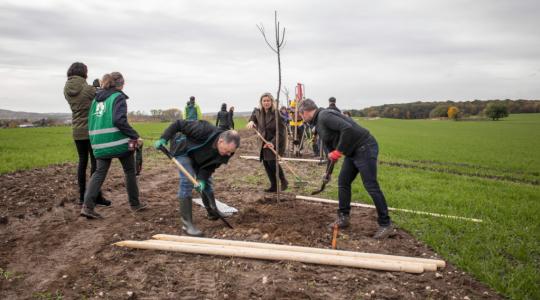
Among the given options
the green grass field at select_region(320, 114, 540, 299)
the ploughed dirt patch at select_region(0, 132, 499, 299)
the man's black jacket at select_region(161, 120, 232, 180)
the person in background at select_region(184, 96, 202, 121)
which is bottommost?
the green grass field at select_region(320, 114, 540, 299)

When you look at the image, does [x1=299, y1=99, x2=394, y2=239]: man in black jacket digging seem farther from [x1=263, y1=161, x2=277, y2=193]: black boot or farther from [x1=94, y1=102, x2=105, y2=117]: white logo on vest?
[x1=94, y1=102, x2=105, y2=117]: white logo on vest

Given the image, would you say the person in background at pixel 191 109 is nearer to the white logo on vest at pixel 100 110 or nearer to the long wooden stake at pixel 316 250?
the white logo on vest at pixel 100 110

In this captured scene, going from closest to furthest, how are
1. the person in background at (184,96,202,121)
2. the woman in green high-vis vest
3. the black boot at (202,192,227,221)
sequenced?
the woman in green high-vis vest
the black boot at (202,192,227,221)
the person in background at (184,96,202,121)

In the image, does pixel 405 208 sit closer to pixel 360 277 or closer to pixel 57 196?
pixel 360 277

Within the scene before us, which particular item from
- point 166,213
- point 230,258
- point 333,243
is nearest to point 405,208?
point 333,243

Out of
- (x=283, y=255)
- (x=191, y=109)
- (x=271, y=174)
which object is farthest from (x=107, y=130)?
(x=191, y=109)

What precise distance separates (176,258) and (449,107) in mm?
99753

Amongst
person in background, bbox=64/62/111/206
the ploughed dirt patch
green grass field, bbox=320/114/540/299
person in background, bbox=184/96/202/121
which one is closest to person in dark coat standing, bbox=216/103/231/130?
person in background, bbox=184/96/202/121

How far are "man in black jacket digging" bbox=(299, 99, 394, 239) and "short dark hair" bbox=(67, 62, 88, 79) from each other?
11.4 ft

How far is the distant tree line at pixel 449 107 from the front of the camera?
279 ft

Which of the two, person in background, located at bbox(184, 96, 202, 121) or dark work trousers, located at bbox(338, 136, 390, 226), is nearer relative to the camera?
dark work trousers, located at bbox(338, 136, 390, 226)

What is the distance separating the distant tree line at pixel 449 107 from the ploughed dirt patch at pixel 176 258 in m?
87.5

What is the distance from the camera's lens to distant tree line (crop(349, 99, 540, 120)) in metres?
85.1

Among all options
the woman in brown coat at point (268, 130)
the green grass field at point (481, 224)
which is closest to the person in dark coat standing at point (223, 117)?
the green grass field at point (481, 224)
